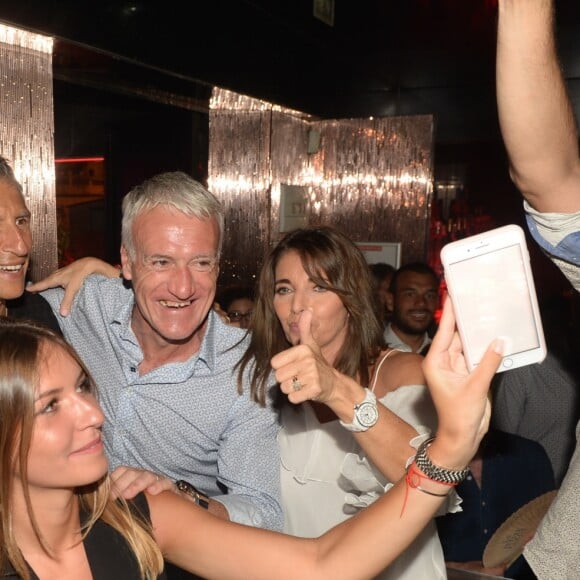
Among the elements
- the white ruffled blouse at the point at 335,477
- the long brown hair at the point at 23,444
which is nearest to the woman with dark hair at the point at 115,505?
the long brown hair at the point at 23,444

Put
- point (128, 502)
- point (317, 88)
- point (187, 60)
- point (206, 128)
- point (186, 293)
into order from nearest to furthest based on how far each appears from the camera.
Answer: point (128, 502) < point (186, 293) < point (187, 60) < point (206, 128) < point (317, 88)

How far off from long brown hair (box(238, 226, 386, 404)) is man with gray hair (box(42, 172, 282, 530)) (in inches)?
5.7

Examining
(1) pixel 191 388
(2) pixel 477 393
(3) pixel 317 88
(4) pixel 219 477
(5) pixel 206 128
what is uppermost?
(3) pixel 317 88

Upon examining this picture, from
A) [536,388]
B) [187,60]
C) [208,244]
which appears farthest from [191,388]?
[187,60]

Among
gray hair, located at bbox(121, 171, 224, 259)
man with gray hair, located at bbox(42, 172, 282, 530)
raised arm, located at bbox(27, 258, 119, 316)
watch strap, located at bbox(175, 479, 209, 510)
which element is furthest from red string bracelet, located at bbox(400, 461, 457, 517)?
raised arm, located at bbox(27, 258, 119, 316)

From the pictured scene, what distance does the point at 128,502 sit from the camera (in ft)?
5.51

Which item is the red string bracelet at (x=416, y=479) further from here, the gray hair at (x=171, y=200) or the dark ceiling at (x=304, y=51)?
the dark ceiling at (x=304, y=51)

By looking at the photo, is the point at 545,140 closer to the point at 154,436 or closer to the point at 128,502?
the point at 128,502

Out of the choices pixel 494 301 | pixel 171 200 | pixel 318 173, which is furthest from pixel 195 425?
pixel 318 173

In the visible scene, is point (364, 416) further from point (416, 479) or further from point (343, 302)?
point (343, 302)

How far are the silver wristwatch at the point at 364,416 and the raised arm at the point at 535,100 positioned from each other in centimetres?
68

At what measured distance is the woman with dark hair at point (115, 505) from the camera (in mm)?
1257

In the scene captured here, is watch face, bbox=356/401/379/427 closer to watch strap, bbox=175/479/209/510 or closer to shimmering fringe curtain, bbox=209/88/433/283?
watch strap, bbox=175/479/209/510

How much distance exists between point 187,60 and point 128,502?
358 cm
